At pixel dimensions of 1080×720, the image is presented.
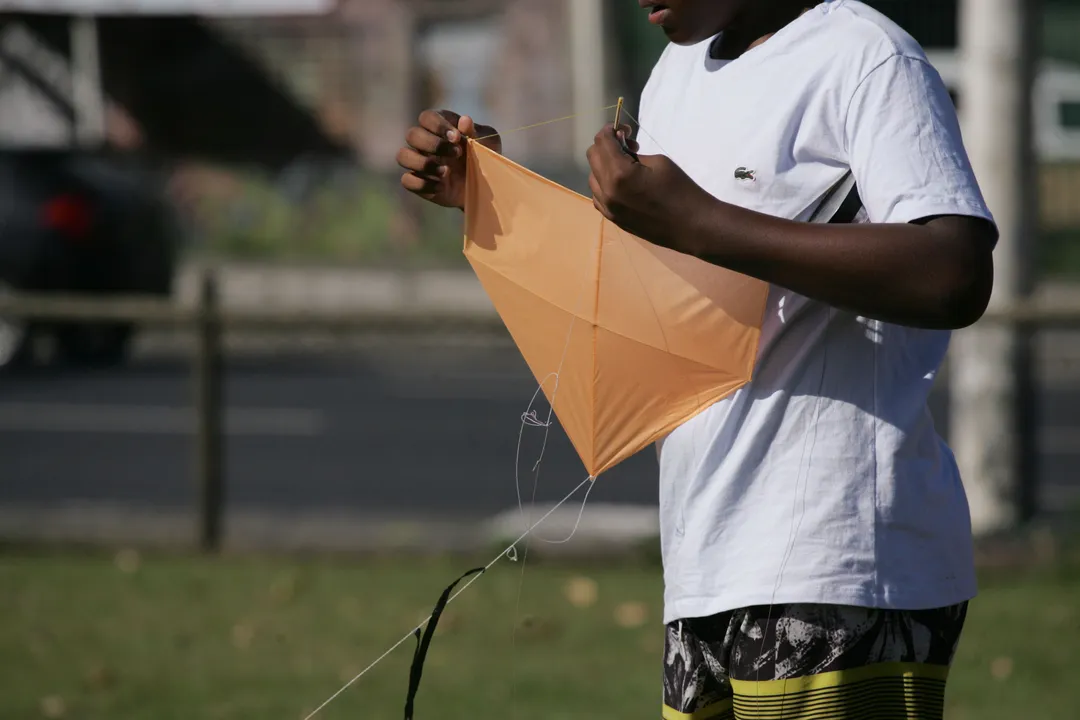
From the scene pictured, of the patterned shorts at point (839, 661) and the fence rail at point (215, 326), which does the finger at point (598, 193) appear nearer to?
the patterned shorts at point (839, 661)

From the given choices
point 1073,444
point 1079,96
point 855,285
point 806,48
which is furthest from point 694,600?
point 1079,96

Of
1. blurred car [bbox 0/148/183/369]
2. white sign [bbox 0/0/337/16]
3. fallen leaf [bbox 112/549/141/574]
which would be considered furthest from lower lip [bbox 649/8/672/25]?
white sign [bbox 0/0/337/16]

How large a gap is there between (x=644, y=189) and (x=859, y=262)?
271 mm

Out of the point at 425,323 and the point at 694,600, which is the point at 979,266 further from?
the point at 425,323

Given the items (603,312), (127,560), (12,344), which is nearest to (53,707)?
(127,560)

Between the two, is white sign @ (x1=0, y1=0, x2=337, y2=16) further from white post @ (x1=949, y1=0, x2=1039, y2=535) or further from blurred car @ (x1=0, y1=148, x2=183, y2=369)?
white post @ (x1=949, y1=0, x2=1039, y2=535)

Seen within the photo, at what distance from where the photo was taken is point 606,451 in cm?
220

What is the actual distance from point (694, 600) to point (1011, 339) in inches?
198

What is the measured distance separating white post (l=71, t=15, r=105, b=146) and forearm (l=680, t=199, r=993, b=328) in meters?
24.4

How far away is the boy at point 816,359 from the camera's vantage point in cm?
177

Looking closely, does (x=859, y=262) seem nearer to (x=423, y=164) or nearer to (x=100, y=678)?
(x=423, y=164)

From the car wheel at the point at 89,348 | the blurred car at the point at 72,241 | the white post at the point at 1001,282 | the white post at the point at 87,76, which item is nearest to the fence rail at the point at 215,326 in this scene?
the white post at the point at 1001,282

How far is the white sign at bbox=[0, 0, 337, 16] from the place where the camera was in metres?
24.3

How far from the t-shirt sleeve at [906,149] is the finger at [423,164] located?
718mm
